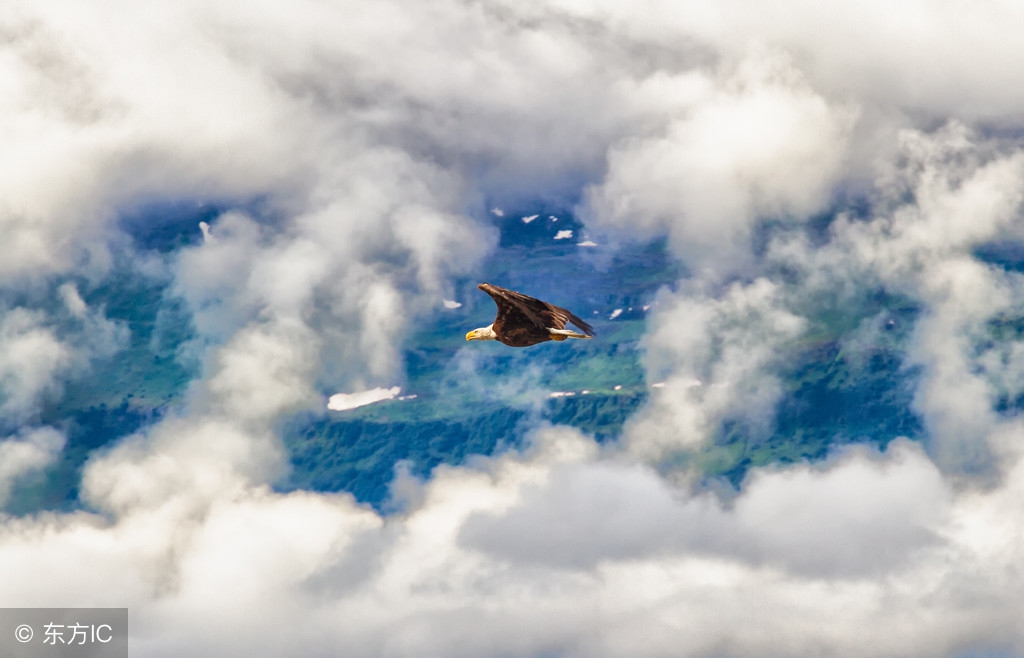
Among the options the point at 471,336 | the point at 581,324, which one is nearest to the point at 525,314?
the point at 581,324

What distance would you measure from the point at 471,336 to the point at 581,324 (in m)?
13.9

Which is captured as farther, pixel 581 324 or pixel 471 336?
pixel 471 336

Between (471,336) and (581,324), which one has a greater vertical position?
(471,336)

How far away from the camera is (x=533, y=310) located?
62000mm

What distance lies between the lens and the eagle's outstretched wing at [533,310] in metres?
59.7

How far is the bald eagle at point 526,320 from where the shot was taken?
196 feet

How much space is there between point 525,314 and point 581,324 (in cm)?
363

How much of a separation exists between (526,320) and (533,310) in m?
2.24

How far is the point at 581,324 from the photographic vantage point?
2405 inches

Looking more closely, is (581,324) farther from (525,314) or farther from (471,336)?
(471,336)

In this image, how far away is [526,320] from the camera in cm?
6412

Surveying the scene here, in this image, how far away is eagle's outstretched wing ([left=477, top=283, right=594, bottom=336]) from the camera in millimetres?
59688

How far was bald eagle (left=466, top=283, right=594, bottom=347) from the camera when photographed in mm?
59812

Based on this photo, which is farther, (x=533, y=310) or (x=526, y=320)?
(x=526, y=320)
